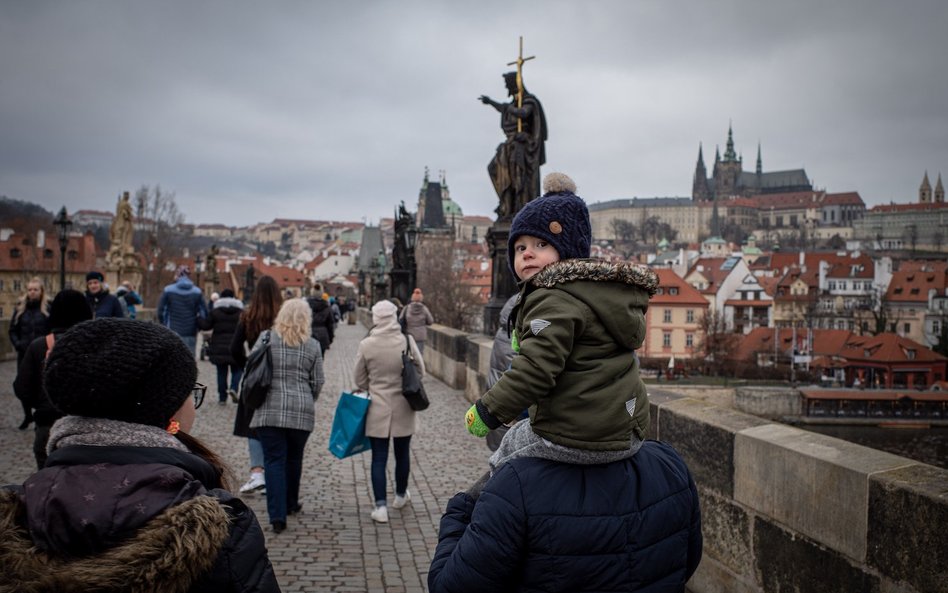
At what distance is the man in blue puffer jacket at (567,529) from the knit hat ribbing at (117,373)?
0.82 meters

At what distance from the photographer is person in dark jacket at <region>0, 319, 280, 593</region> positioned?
1584 mm

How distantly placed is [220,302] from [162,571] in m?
9.91

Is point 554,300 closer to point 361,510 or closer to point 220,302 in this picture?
point 361,510

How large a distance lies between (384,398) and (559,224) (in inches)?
152

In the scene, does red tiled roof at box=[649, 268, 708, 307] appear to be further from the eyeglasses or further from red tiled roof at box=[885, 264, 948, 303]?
the eyeglasses

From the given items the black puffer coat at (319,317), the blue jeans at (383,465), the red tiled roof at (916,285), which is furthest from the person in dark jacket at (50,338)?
the red tiled roof at (916,285)

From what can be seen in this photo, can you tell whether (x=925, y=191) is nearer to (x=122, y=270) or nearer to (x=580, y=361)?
(x=122, y=270)

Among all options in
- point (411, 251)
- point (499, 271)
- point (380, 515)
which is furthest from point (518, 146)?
point (411, 251)

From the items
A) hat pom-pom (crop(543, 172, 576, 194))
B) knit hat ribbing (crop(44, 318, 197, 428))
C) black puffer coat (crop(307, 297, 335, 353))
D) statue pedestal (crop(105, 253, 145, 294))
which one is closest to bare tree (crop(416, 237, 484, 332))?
statue pedestal (crop(105, 253, 145, 294))

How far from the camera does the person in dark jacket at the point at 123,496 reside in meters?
1.58

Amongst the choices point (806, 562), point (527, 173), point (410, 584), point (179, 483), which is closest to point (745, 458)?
point (806, 562)

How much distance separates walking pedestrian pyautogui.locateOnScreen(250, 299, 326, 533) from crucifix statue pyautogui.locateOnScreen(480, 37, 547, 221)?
6357 mm

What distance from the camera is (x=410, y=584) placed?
4527mm

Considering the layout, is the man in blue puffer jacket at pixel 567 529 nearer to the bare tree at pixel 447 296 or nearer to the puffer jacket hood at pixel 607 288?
the puffer jacket hood at pixel 607 288
